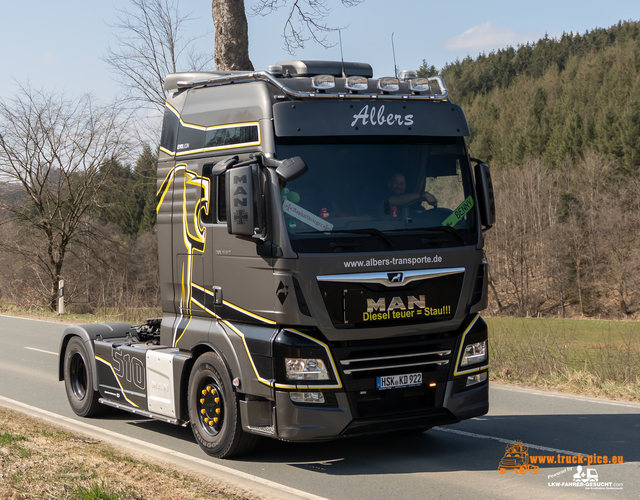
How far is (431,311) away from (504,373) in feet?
16.8

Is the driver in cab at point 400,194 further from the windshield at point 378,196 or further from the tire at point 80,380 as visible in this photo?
the tire at point 80,380

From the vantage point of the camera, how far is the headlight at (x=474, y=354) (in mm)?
6289

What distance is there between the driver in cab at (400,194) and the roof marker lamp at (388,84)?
2.75ft

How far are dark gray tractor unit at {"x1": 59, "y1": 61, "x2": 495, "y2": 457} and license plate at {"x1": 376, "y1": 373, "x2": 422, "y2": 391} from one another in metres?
0.01

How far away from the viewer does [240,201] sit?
5730mm

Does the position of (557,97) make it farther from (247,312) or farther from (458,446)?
(247,312)

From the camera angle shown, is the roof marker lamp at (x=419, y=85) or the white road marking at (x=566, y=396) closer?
the roof marker lamp at (x=419, y=85)

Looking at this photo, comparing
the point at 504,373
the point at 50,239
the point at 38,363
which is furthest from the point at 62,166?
the point at 504,373

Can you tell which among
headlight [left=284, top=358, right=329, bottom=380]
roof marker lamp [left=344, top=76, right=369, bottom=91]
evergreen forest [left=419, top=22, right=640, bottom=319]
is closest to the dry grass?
headlight [left=284, top=358, right=329, bottom=380]

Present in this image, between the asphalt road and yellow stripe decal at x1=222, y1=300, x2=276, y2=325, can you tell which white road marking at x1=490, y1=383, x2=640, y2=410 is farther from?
yellow stripe decal at x1=222, y1=300, x2=276, y2=325

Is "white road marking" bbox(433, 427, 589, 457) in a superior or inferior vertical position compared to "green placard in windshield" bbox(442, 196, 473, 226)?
inferior

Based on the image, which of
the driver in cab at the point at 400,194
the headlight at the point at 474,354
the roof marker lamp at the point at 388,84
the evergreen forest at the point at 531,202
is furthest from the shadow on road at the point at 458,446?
the evergreen forest at the point at 531,202

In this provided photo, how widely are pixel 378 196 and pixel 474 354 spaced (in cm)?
174

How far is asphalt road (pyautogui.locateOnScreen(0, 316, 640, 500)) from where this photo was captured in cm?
533
